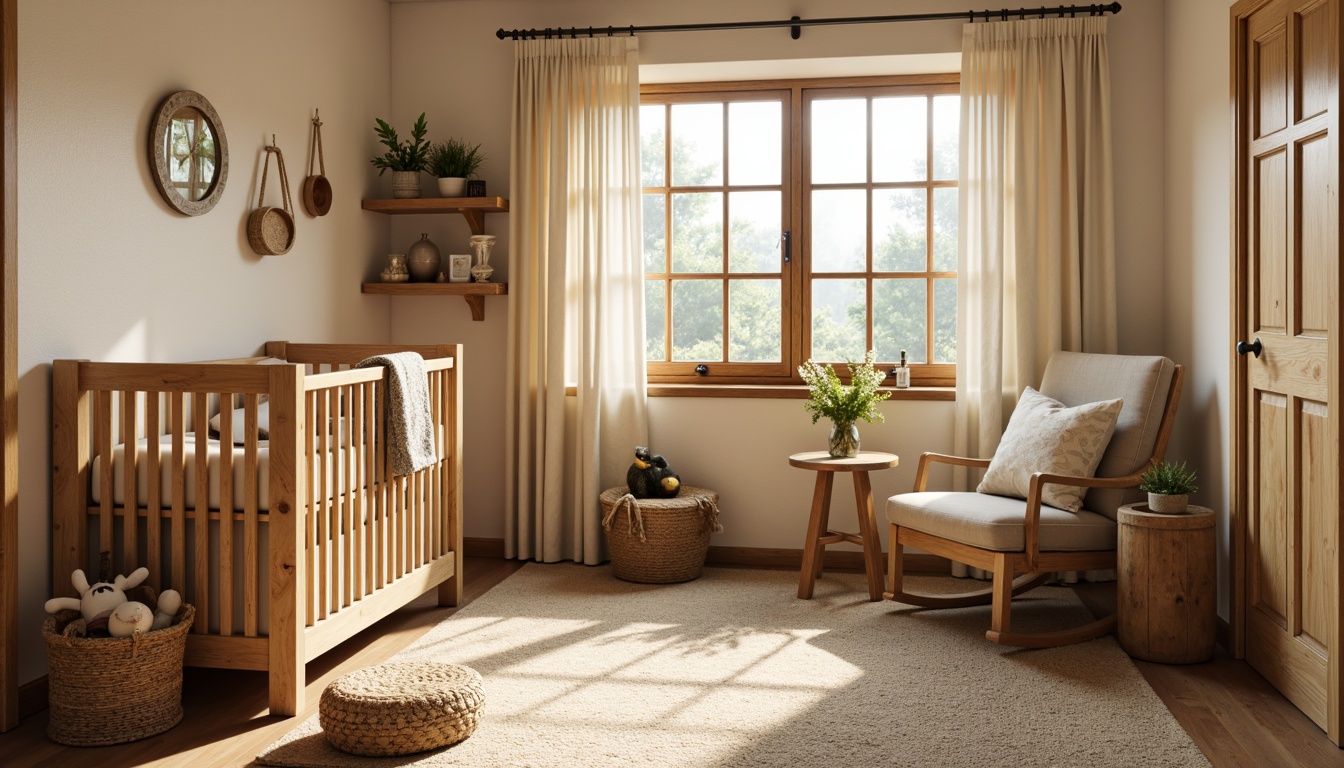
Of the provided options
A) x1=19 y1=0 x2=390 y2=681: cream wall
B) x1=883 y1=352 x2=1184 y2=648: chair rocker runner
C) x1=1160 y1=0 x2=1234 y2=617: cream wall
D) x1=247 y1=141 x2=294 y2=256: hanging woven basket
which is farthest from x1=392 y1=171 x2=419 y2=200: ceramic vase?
x1=1160 y1=0 x2=1234 y2=617: cream wall

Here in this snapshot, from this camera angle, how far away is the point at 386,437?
3.18m

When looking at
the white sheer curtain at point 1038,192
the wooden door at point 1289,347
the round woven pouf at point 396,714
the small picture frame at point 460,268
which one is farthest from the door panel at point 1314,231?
the small picture frame at point 460,268

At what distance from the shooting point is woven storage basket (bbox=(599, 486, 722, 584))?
398cm

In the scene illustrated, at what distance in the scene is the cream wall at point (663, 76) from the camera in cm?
407

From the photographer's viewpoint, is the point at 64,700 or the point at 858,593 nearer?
the point at 64,700

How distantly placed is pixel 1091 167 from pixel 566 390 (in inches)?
89.2

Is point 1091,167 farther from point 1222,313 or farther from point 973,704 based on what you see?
point 973,704

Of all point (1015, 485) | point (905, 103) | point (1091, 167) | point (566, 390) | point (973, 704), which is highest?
point (905, 103)

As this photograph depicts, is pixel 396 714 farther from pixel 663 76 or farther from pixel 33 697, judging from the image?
pixel 663 76

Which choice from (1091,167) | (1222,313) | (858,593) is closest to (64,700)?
(858,593)

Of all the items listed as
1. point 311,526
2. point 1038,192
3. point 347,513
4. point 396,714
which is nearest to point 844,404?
point 1038,192

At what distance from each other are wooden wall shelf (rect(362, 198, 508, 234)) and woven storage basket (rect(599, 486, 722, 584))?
1318mm

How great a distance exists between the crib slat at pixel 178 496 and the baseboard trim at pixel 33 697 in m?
0.43

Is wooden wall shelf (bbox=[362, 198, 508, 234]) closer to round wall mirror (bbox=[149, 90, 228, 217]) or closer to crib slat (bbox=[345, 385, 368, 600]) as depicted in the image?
round wall mirror (bbox=[149, 90, 228, 217])
